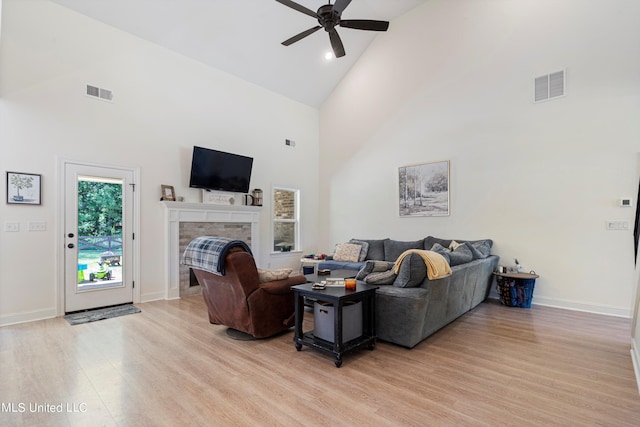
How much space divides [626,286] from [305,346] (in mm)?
4261

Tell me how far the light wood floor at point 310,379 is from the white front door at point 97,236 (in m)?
0.83

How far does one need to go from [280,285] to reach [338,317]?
2.68 feet

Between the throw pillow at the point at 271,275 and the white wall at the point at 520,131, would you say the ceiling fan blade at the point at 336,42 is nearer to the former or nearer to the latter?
the white wall at the point at 520,131

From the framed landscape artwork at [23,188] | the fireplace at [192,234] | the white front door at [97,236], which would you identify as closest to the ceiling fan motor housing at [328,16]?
the white front door at [97,236]

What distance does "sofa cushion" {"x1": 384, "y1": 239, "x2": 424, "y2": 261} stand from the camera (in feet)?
18.9

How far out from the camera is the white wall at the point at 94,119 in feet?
12.7

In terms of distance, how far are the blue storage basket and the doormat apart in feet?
17.3

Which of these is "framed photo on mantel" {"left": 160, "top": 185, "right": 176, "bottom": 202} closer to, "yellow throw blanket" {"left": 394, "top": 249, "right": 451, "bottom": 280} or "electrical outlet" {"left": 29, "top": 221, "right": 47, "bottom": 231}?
"electrical outlet" {"left": 29, "top": 221, "right": 47, "bottom": 231}

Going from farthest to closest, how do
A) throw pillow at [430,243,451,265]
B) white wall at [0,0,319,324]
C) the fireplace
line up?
→ the fireplace
white wall at [0,0,319,324]
throw pillow at [430,243,451,265]

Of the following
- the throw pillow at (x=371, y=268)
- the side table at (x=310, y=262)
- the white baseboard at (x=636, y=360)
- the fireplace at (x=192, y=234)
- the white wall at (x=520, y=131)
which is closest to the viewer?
the white baseboard at (x=636, y=360)

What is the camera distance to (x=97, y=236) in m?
4.52

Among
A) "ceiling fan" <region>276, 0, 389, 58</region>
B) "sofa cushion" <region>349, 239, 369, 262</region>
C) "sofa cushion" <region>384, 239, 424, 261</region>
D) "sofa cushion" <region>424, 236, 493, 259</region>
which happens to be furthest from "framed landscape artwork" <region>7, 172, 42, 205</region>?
"sofa cushion" <region>424, 236, 493, 259</region>

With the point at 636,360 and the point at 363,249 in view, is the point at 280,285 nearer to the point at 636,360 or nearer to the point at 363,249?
the point at 636,360

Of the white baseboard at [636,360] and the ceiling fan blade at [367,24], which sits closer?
the white baseboard at [636,360]
